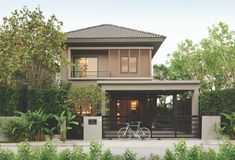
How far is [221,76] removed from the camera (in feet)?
160

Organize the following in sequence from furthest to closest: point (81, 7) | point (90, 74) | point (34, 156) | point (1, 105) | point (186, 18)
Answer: point (186, 18) < point (90, 74) < point (81, 7) < point (1, 105) < point (34, 156)

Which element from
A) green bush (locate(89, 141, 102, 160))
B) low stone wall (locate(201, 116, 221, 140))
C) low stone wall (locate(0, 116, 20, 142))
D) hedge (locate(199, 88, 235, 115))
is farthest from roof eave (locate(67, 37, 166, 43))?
green bush (locate(89, 141, 102, 160))

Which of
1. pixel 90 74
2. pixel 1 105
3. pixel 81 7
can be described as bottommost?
pixel 1 105

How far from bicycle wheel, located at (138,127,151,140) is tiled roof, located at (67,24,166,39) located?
8.94 metres

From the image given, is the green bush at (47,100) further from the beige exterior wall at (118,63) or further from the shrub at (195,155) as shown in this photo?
the shrub at (195,155)

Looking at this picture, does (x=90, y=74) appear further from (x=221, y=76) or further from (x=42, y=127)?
(x=221, y=76)

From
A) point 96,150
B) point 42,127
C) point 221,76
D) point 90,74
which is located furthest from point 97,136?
point 221,76

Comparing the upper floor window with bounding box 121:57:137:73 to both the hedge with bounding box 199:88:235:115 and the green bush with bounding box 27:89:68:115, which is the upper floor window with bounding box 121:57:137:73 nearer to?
the hedge with bounding box 199:88:235:115

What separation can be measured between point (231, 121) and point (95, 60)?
521 inches

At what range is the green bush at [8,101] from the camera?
25.2m

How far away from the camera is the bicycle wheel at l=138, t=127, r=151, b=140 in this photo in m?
25.2

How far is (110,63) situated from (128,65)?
1428 mm

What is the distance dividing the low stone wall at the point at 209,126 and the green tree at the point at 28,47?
9879 mm

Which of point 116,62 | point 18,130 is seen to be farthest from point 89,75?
point 18,130
